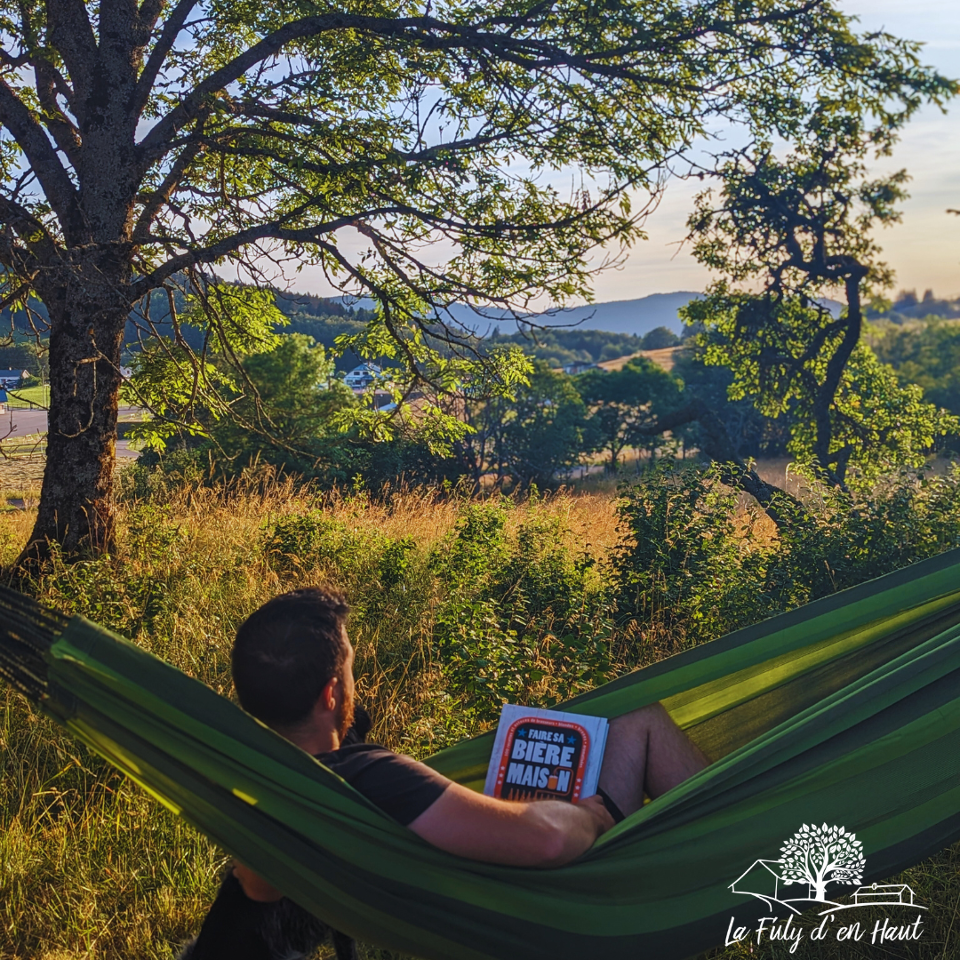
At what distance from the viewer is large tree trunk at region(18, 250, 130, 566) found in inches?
202

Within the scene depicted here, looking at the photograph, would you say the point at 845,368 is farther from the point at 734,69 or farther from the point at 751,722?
the point at 751,722

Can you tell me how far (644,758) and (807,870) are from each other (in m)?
0.56

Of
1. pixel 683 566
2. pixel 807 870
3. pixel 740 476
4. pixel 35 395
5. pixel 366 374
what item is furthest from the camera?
pixel 366 374

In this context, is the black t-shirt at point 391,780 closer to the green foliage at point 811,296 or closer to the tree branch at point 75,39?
the tree branch at point 75,39

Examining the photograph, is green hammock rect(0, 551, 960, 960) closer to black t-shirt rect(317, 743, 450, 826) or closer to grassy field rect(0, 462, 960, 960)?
black t-shirt rect(317, 743, 450, 826)

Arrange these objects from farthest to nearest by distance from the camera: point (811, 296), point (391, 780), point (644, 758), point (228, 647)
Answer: point (811, 296)
point (228, 647)
point (644, 758)
point (391, 780)

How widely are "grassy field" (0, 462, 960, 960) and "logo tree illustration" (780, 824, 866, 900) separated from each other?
201mm

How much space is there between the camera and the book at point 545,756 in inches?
74.8

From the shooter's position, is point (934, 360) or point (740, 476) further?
point (934, 360)

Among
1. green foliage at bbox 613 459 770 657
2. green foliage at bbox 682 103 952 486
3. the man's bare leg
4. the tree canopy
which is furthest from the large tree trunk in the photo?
green foliage at bbox 682 103 952 486

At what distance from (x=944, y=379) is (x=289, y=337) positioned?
53.8ft

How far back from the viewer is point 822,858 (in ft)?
5.08

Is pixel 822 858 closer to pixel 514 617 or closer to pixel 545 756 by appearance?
pixel 545 756

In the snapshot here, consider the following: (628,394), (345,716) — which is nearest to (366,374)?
(345,716)
